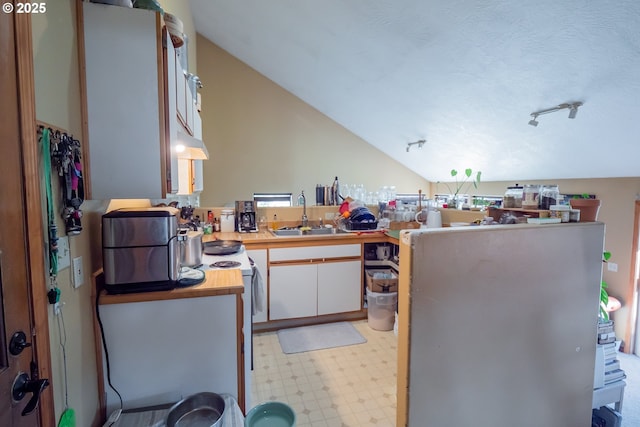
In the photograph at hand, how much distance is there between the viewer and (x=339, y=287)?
3.14 m

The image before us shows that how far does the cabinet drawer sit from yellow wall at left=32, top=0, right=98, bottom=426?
170 cm

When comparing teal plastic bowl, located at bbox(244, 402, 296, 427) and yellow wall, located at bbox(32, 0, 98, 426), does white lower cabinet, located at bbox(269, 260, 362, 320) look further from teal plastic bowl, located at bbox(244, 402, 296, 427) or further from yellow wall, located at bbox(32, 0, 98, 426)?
yellow wall, located at bbox(32, 0, 98, 426)

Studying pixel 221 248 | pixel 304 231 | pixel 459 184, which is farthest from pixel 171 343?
pixel 459 184

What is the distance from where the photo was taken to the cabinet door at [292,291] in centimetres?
297

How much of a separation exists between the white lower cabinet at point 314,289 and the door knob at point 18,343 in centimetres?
212

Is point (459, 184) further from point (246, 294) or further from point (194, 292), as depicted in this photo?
point (194, 292)

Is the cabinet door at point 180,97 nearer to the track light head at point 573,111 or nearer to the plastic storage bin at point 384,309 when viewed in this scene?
the plastic storage bin at point 384,309

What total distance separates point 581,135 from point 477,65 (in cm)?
114

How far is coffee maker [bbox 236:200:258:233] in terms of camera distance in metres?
3.29

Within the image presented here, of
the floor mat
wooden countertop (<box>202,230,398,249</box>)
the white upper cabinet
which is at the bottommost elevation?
the floor mat

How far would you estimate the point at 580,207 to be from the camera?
1739mm

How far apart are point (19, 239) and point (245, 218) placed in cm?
246

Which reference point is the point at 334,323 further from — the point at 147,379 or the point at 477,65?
the point at 477,65

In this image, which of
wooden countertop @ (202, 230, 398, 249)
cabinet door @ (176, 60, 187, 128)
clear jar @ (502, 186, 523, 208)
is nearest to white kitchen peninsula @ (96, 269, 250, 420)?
cabinet door @ (176, 60, 187, 128)
